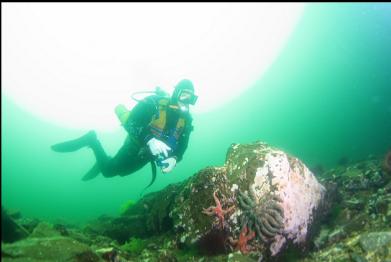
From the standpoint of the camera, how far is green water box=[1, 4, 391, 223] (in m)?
69.3

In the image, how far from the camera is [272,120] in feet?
400

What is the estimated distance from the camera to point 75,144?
10.9 m

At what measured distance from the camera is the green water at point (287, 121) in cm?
6931

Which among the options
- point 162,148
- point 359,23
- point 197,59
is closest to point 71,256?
point 162,148

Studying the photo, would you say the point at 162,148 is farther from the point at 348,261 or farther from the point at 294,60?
the point at 294,60

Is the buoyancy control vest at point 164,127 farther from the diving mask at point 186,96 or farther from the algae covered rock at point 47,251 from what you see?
the algae covered rock at point 47,251

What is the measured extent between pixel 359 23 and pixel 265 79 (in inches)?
1785

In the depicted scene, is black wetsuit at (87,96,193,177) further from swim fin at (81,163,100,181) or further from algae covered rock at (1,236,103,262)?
algae covered rock at (1,236,103,262)

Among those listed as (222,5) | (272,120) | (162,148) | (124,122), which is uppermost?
(222,5)

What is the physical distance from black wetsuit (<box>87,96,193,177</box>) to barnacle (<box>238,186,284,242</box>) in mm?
2498

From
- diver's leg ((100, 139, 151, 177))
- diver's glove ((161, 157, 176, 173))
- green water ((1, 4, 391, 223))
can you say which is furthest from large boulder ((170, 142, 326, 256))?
green water ((1, 4, 391, 223))

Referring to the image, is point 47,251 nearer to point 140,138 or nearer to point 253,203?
point 253,203

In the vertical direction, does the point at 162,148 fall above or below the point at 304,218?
above

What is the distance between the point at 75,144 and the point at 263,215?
7.26 meters
